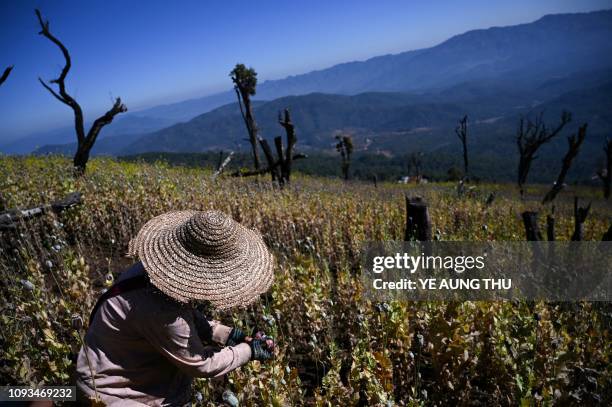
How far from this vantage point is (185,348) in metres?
2.53

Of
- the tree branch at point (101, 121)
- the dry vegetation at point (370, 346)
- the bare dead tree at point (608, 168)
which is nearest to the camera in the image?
the dry vegetation at point (370, 346)

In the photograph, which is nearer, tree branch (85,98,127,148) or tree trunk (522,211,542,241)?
tree trunk (522,211,542,241)

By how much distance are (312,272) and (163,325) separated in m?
2.34

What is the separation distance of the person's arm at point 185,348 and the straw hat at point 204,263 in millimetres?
242

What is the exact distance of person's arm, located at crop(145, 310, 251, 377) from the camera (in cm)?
248

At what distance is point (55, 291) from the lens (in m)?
4.86

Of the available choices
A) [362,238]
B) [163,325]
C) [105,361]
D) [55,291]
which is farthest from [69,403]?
[362,238]

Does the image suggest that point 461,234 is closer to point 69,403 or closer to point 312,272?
point 312,272

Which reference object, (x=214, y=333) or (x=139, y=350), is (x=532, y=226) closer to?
(x=214, y=333)

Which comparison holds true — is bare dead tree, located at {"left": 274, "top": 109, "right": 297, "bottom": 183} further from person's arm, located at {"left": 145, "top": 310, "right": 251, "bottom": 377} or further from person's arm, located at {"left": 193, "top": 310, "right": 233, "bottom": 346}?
person's arm, located at {"left": 145, "top": 310, "right": 251, "bottom": 377}

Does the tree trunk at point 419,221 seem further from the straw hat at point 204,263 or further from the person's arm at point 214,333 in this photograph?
the straw hat at point 204,263

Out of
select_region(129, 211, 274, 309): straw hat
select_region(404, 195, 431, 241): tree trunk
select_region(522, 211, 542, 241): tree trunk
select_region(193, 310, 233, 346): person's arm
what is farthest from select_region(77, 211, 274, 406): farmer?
select_region(522, 211, 542, 241): tree trunk

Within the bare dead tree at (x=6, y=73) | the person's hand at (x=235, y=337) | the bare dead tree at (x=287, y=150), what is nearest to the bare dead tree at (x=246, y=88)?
the bare dead tree at (x=287, y=150)

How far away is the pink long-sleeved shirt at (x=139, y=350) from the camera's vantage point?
2.49 m
